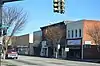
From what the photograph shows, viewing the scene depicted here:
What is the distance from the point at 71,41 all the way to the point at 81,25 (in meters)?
6.29

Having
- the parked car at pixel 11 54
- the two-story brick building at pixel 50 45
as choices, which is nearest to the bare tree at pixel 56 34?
the two-story brick building at pixel 50 45

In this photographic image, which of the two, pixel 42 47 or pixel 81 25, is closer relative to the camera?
pixel 81 25

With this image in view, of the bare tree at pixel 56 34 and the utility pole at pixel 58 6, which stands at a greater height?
the bare tree at pixel 56 34

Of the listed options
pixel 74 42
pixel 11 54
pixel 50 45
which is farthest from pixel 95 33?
pixel 50 45

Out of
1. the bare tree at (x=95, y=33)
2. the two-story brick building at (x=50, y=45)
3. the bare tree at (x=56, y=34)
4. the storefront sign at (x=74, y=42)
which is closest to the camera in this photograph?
the bare tree at (x=95, y=33)

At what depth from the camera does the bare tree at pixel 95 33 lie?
59312 mm

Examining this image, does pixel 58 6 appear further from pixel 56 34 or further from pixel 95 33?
pixel 56 34

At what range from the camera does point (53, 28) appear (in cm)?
7769

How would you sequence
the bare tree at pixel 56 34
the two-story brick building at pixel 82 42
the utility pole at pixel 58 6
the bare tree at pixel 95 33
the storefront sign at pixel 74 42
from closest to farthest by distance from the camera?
the utility pole at pixel 58 6 → the bare tree at pixel 95 33 → the two-story brick building at pixel 82 42 → the storefront sign at pixel 74 42 → the bare tree at pixel 56 34

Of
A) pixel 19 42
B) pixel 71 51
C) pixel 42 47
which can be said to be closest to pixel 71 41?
pixel 71 51

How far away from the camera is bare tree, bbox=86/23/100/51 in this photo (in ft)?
195

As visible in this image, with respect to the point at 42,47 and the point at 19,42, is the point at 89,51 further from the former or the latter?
the point at 19,42

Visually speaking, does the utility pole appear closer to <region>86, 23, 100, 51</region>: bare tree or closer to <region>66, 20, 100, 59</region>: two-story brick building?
<region>86, 23, 100, 51</region>: bare tree

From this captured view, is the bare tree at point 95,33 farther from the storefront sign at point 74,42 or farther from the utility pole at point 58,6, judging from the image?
the utility pole at point 58,6
